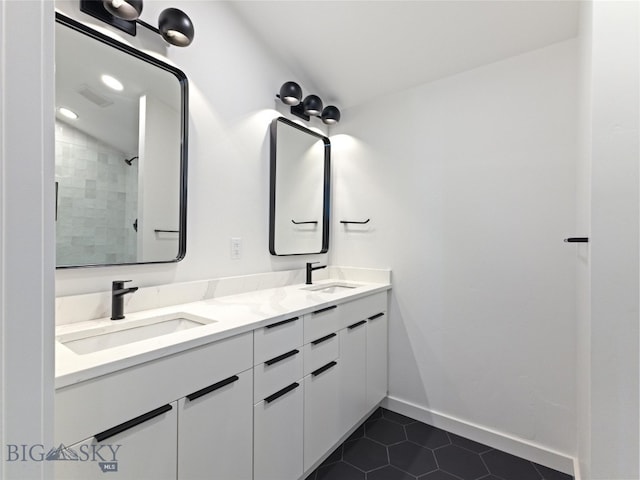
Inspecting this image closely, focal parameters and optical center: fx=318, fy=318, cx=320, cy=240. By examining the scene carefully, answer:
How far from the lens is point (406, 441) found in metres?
1.91

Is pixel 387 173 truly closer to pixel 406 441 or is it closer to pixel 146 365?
pixel 406 441

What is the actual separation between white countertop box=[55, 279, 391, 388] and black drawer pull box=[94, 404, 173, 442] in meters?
0.16

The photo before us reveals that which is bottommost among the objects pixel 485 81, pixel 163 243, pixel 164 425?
pixel 164 425

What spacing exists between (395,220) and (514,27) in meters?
1.24

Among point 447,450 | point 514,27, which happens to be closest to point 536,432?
point 447,450

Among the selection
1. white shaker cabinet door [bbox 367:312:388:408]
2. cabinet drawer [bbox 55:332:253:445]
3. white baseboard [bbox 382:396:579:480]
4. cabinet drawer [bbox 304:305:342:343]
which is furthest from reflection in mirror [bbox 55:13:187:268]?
white baseboard [bbox 382:396:579:480]

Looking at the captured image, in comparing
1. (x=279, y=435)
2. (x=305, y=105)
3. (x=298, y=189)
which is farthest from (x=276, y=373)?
(x=305, y=105)

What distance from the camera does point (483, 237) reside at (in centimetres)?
193

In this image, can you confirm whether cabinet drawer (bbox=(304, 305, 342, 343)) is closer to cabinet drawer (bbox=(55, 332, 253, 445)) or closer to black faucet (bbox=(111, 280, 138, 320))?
cabinet drawer (bbox=(55, 332, 253, 445))

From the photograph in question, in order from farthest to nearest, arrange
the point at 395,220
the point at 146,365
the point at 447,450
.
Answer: the point at 395,220
the point at 447,450
the point at 146,365

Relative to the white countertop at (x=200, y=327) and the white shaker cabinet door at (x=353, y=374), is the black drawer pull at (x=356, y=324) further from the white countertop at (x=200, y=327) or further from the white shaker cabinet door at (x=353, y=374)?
the white countertop at (x=200, y=327)

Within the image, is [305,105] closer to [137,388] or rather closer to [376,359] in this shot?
[376,359]

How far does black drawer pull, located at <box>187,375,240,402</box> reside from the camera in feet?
3.43

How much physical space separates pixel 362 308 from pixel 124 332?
1.27 metres
